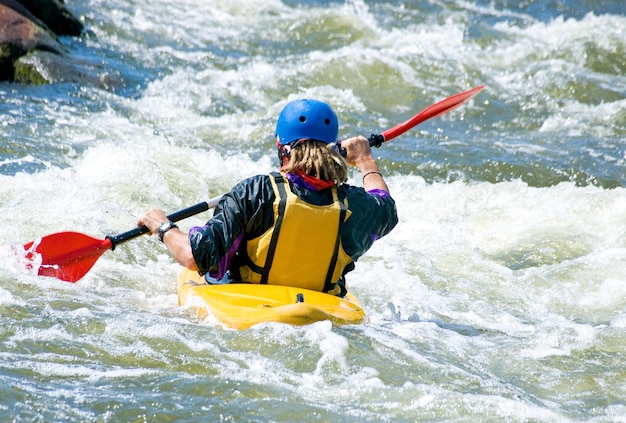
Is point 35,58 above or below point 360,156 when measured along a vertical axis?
above

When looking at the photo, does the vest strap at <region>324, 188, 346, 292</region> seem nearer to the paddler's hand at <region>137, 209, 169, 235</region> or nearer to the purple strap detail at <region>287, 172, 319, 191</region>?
the purple strap detail at <region>287, 172, 319, 191</region>

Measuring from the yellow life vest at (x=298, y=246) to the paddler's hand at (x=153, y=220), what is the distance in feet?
1.43

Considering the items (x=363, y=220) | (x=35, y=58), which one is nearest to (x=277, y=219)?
(x=363, y=220)

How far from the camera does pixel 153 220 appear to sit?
412 centimetres

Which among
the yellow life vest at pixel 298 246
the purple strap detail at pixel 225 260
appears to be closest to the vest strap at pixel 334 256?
the yellow life vest at pixel 298 246

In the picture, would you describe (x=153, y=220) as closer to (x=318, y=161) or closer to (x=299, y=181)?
(x=299, y=181)

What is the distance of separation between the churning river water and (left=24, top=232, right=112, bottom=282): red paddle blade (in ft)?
0.34

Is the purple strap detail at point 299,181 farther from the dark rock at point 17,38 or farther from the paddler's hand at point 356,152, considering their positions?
the dark rock at point 17,38

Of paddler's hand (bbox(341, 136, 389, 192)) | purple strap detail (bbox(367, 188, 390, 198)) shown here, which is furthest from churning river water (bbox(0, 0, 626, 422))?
paddler's hand (bbox(341, 136, 389, 192))

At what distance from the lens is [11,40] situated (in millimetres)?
8945

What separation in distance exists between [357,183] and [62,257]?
3.19 metres

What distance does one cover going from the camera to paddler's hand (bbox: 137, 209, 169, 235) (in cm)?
410

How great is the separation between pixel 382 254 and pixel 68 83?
4360mm

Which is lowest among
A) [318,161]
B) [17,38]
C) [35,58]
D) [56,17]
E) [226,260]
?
[226,260]
